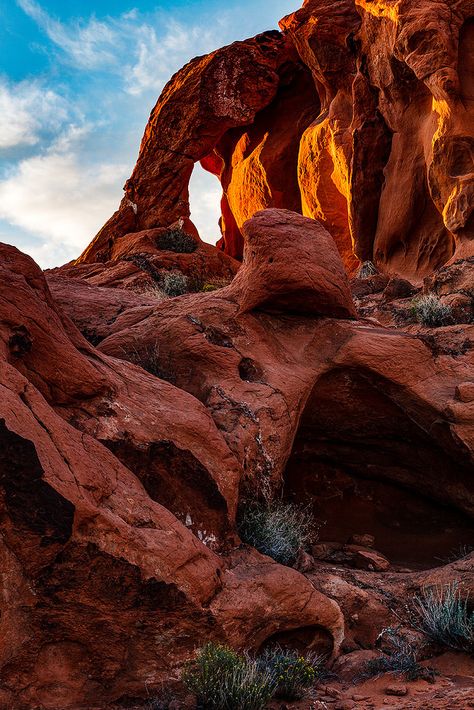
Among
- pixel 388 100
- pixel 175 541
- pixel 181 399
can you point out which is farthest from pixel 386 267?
pixel 175 541

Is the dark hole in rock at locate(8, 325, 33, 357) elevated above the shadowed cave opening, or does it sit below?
above

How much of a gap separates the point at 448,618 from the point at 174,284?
38.0 ft

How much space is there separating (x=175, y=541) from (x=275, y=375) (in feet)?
10.1

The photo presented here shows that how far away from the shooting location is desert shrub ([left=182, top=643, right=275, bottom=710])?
3.68 meters

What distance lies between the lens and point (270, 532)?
5609 millimetres

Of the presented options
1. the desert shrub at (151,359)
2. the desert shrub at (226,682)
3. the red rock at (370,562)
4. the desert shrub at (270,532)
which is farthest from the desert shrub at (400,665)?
the desert shrub at (151,359)

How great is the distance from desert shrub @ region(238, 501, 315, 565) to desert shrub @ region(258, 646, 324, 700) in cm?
115

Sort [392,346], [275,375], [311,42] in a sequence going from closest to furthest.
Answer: [275,375] < [392,346] < [311,42]

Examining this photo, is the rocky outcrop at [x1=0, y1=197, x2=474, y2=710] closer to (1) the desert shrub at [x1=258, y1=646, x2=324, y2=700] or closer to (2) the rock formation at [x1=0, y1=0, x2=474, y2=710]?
(2) the rock formation at [x1=0, y1=0, x2=474, y2=710]

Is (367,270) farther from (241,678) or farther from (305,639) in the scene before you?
(241,678)

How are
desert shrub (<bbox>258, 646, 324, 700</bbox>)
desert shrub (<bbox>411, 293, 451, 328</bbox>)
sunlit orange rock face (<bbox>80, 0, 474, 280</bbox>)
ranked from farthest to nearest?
sunlit orange rock face (<bbox>80, 0, 474, 280</bbox>)
desert shrub (<bbox>411, 293, 451, 328</bbox>)
desert shrub (<bbox>258, 646, 324, 700</bbox>)

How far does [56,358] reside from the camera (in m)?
5.06

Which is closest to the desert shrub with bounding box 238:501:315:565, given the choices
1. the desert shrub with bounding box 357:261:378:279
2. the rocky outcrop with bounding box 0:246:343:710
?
the rocky outcrop with bounding box 0:246:343:710

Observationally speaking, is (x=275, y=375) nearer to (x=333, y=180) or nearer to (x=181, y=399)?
(x=181, y=399)
